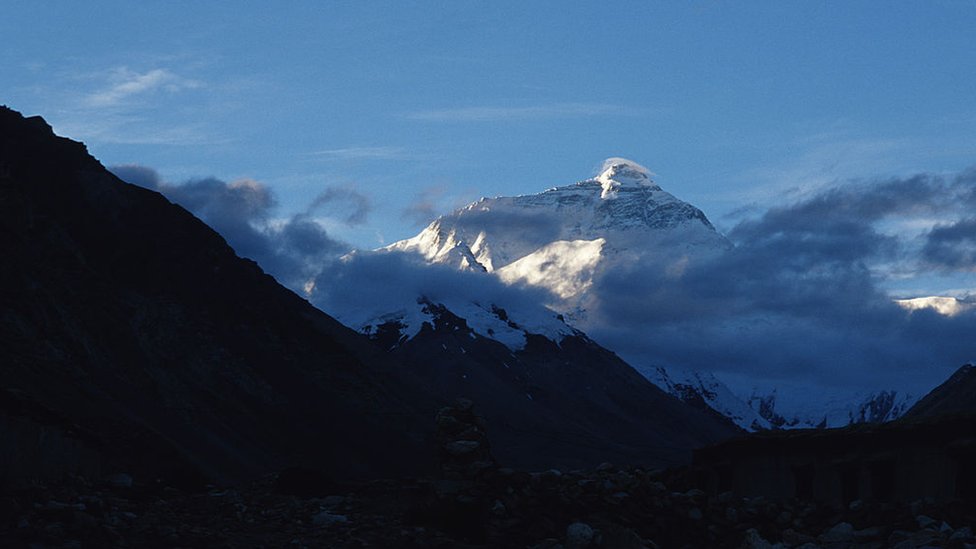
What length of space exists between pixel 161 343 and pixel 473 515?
4193 inches

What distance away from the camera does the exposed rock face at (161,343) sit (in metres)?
109

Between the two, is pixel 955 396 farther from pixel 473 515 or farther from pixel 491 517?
pixel 473 515

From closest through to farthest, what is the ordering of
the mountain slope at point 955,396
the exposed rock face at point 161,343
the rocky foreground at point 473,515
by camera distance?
the rocky foreground at point 473,515, the exposed rock face at point 161,343, the mountain slope at point 955,396

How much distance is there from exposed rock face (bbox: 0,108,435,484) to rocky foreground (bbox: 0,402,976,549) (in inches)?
1886

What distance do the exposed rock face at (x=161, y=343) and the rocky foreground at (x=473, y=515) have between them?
47907 millimetres

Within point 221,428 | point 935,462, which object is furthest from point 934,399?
point 935,462

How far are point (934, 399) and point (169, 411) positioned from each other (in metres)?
80.7

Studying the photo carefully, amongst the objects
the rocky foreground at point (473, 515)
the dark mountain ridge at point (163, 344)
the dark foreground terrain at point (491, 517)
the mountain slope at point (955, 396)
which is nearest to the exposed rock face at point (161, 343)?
the dark mountain ridge at point (163, 344)

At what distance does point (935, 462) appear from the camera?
40.6 meters

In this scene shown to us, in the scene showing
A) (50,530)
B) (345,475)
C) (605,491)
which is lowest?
(50,530)

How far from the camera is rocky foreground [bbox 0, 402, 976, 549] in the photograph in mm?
30578

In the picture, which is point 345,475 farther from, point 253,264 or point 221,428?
point 253,264

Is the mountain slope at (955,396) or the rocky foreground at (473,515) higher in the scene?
the mountain slope at (955,396)

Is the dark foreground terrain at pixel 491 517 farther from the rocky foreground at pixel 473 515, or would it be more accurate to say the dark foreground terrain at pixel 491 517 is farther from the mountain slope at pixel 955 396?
the mountain slope at pixel 955 396
